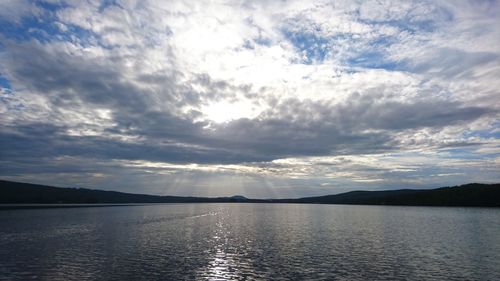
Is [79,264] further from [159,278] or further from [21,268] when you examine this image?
[159,278]

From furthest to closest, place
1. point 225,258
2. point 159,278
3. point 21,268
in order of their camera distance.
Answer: point 225,258 → point 21,268 → point 159,278

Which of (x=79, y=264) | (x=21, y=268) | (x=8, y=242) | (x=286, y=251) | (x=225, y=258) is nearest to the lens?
(x=21, y=268)

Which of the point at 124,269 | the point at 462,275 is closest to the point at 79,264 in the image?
the point at 124,269

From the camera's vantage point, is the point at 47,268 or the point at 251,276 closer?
the point at 251,276

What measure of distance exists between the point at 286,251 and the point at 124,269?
75.7ft

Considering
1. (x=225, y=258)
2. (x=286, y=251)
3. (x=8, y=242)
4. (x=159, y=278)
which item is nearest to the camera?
(x=159, y=278)

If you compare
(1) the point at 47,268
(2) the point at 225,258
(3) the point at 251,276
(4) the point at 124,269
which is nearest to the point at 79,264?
(1) the point at 47,268

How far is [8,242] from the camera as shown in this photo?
62.4m

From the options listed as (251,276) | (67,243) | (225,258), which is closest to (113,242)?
(67,243)

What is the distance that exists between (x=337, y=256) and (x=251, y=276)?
16143mm

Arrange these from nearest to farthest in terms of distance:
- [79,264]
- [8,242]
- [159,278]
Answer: [159,278] → [79,264] → [8,242]

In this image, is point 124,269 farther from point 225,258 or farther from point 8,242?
point 8,242

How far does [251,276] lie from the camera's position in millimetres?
37406

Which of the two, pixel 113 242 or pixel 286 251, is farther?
pixel 113 242
